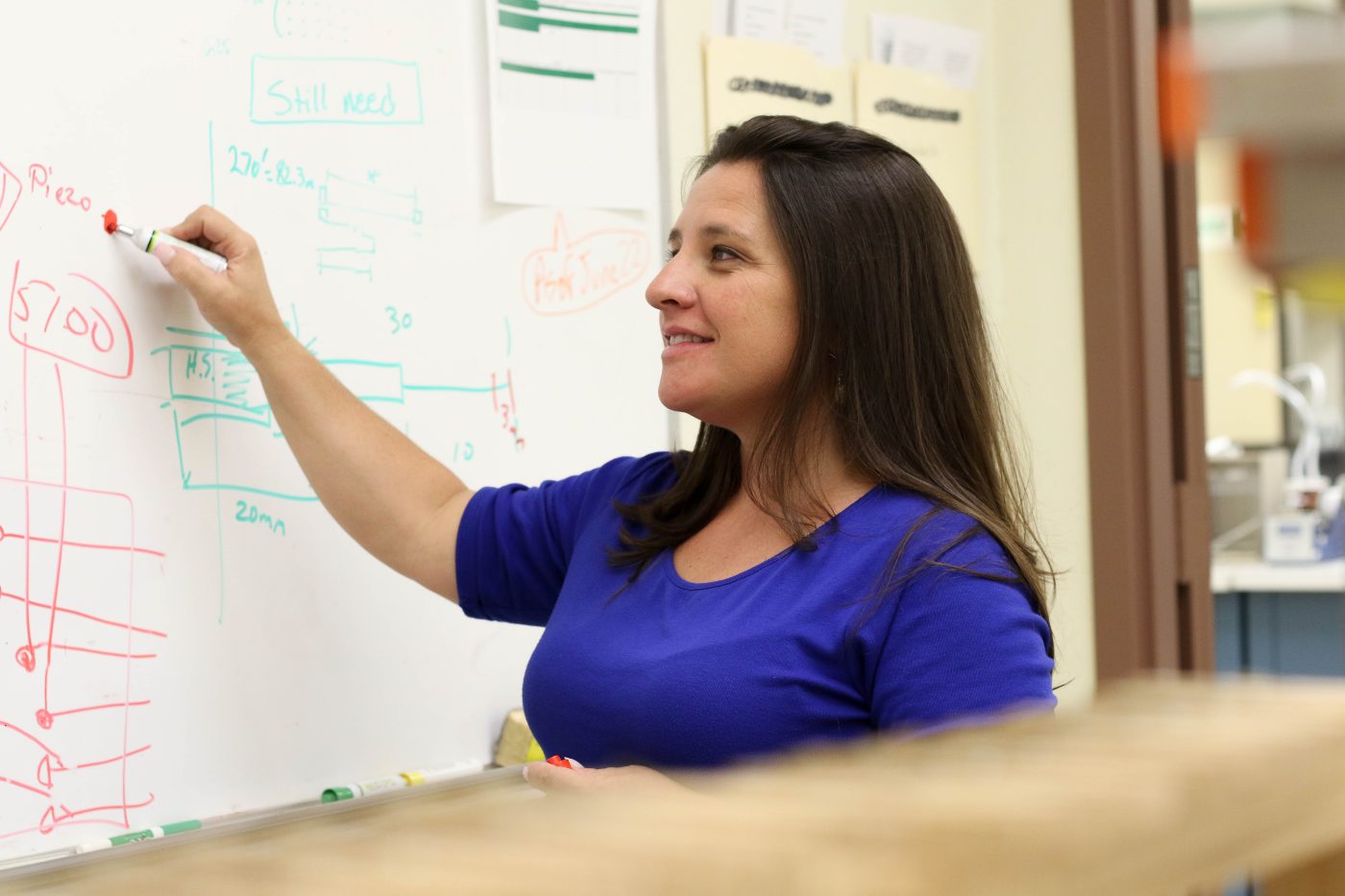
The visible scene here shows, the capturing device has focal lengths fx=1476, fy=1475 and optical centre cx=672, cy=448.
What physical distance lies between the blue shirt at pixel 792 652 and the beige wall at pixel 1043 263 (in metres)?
1.12

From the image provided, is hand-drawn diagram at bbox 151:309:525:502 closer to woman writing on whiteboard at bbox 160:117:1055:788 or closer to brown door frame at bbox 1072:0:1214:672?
woman writing on whiteboard at bbox 160:117:1055:788

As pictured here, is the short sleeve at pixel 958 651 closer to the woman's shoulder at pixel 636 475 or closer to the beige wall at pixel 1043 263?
the woman's shoulder at pixel 636 475

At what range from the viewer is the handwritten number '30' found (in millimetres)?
1412

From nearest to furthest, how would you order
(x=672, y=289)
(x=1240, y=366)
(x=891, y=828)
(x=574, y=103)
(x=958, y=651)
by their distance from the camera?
(x=891, y=828), (x=958, y=651), (x=672, y=289), (x=574, y=103), (x=1240, y=366)

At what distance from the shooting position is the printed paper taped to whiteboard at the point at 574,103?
5.01ft

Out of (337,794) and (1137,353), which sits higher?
(1137,353)

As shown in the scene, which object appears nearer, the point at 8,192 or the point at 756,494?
the point at 8,192

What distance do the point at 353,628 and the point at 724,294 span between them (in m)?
0.47

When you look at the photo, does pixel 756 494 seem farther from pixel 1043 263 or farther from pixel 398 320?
pixel 1043 263

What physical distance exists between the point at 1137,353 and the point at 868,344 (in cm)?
109

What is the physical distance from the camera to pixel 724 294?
4.13 ft

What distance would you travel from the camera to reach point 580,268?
1.62 metres

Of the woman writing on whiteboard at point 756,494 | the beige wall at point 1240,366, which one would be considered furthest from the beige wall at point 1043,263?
the beige wall at point 1240,366

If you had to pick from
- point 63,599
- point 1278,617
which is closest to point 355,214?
point 63,599
